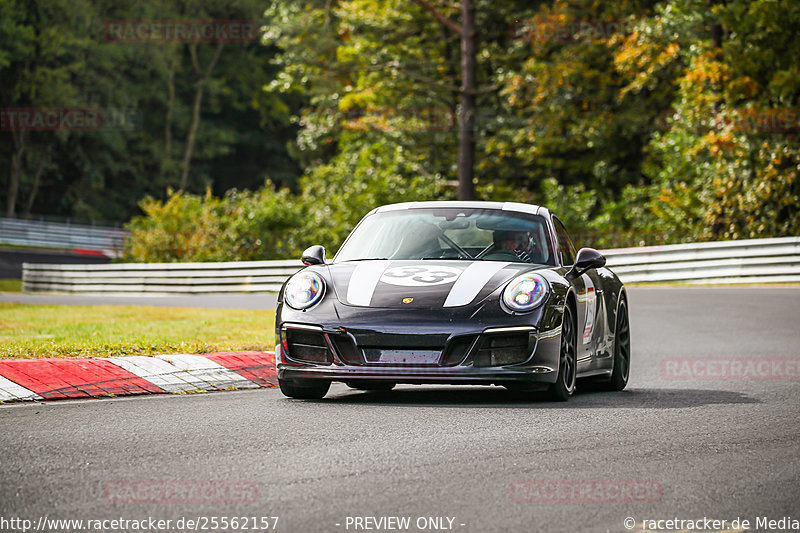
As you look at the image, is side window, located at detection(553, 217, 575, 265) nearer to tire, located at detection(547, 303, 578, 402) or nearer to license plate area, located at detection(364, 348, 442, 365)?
tire, located at detection(547, 303, 578, 402)

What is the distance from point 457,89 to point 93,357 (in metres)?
28.1

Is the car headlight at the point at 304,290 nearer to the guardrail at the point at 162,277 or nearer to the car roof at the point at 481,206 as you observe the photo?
the car roof at the point at 481,206

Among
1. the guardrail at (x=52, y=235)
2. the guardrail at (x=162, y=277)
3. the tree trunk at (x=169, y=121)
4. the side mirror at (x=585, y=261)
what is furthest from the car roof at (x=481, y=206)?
the tree trunk at (x=169, y=121)

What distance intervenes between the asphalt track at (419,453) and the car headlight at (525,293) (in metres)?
0.68

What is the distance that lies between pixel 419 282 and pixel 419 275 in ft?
0.44

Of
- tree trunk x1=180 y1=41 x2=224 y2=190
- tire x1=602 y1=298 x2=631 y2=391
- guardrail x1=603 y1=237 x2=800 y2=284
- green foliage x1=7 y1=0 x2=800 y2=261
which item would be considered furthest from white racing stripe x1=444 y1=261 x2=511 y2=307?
tree trunk x1=180 y1=41 x2=224 y2=190

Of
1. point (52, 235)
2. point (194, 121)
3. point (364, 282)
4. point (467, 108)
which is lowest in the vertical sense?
point (52, 235)

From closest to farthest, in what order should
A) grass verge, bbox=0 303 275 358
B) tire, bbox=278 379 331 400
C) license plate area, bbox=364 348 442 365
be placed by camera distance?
license plate area, bbox=364 348 442 365
tire, bbox=278 379 331 400
grass verge, bbox=0 303 275 358

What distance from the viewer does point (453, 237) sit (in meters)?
9.81

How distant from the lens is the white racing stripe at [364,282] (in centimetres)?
877

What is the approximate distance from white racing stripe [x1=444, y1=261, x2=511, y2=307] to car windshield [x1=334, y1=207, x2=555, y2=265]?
0.36 meters

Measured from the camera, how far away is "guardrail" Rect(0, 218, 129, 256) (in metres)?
65.3

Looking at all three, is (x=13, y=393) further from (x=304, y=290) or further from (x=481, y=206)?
(x=481, y=206)

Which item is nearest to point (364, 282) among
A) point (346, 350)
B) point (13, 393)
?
point (346, 350)
